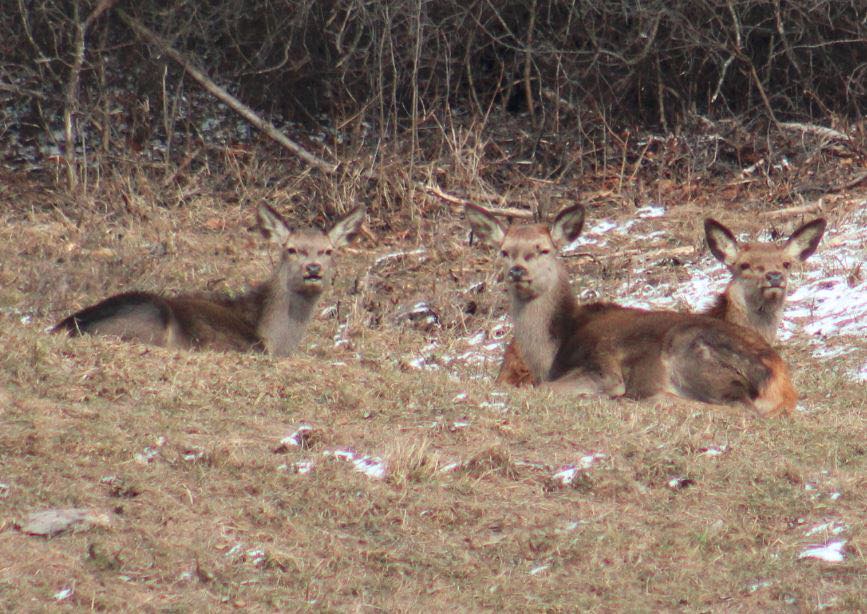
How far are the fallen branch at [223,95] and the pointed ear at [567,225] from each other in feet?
18.0

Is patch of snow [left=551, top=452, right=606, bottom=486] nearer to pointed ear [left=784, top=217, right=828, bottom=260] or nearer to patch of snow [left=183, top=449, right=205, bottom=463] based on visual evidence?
patch of snow [left=183, top=449, right=205, bottom=463]

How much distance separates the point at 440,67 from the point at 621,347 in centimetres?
854

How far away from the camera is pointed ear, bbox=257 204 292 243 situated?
11.7m

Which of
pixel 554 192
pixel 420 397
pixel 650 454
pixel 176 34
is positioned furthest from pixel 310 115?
pixel 650 454

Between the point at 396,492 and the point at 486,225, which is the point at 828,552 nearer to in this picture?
the point at 396,492

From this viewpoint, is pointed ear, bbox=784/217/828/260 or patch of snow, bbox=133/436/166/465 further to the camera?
pointed ear, bbox=784/217/828/260

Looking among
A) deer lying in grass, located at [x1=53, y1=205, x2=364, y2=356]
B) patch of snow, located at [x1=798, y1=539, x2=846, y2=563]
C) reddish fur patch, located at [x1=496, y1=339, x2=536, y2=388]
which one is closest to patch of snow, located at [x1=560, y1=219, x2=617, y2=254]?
deer lying in grass, located at [x1=53, y1=205, x2=364, y2=356]

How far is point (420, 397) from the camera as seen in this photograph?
A: 318 inches

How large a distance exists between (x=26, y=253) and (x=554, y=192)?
5627mm

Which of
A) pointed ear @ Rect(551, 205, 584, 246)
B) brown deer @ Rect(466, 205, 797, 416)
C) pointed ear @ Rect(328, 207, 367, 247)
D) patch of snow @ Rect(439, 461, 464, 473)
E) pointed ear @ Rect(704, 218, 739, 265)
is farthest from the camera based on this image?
pointed ear @ Rect(328, 207, 367, 247)

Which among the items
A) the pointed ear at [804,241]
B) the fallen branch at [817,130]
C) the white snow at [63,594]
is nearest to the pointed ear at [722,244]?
the pointed ear at [804,241]

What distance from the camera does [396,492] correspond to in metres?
6.64

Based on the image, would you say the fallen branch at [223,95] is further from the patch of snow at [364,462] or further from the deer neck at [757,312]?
the patch of snow at [364,462]

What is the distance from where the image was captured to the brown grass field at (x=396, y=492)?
576 cm
